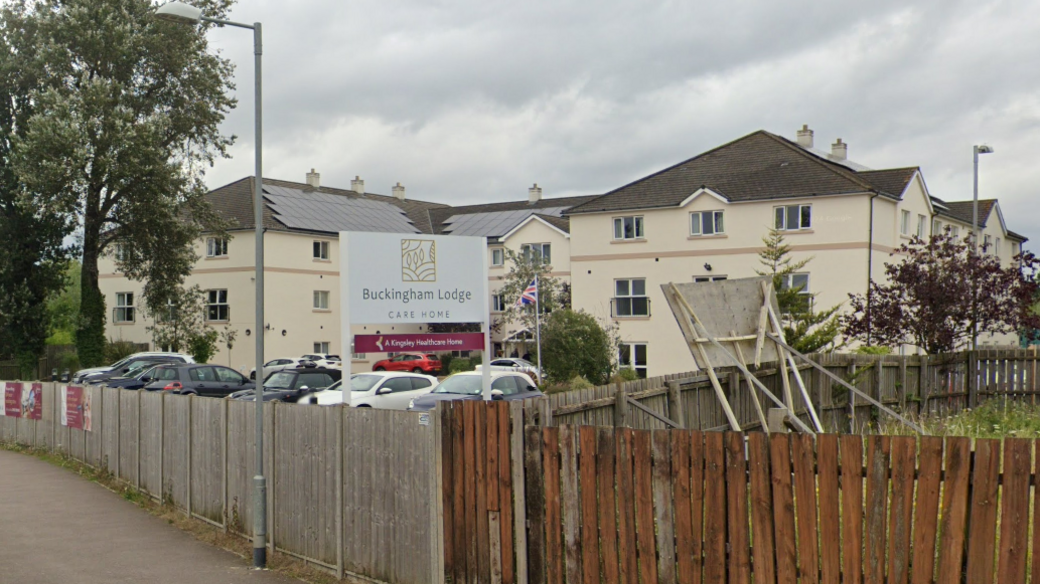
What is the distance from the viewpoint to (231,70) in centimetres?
4384

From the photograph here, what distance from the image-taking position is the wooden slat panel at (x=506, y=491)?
8.79 metres

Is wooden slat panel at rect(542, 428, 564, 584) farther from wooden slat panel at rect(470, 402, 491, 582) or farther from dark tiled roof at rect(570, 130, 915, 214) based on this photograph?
dark tiled roof at rect(570, 130, 915, 214)

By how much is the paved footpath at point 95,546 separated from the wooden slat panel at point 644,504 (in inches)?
191

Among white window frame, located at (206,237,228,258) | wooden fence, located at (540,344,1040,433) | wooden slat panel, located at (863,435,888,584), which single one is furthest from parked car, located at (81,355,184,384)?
wooden slat panel, located at (863,435,888,584)

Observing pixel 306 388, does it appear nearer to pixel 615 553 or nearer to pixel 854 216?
pixel 615 553

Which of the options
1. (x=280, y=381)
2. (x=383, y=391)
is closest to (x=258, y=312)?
(x=383, y=391)

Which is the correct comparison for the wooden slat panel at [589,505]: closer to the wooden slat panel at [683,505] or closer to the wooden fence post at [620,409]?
the wooden slat panel at [683,505]

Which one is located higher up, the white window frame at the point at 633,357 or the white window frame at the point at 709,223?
the white window frame at the point at 709,223

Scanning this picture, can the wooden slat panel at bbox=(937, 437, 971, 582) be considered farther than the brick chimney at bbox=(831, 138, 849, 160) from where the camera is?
No

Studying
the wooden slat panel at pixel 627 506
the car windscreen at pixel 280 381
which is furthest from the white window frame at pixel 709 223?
the wooden slat panel at pixel 627 506

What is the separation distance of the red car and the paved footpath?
36.1m

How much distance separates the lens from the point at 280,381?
27469 mm

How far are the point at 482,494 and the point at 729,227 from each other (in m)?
38.0

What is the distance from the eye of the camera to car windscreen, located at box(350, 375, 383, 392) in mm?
24438
